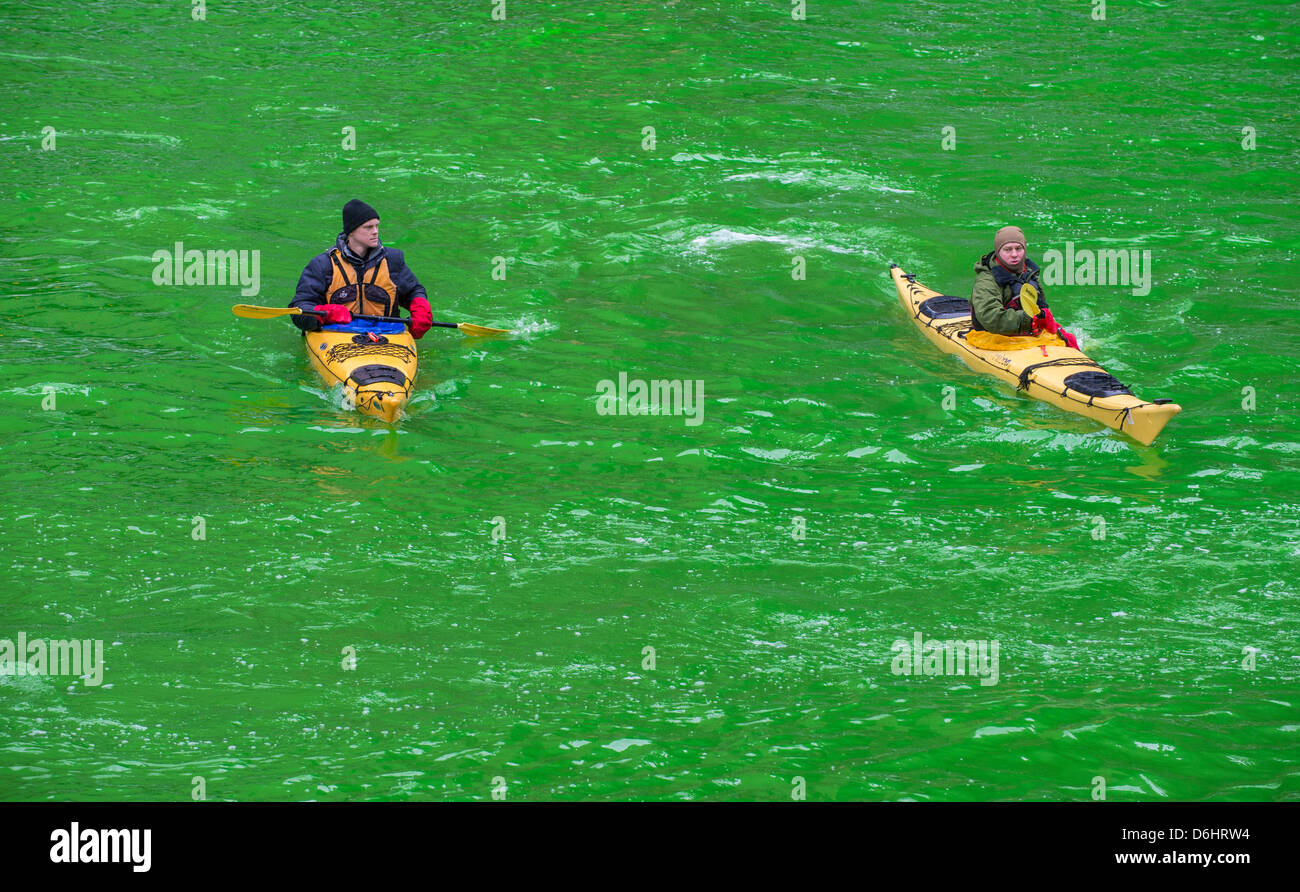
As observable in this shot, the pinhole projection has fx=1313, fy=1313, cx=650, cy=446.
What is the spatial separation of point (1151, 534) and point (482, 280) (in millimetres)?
6591

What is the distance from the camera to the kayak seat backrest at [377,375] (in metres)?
9.04

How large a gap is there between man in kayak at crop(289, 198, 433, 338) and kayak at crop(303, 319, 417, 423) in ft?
0.38

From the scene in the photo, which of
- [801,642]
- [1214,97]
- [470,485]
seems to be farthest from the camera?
[1214,97]

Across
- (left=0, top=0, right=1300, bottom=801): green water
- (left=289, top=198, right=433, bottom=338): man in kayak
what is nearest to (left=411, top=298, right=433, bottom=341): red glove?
(left=289, top=198, right=433, bottom=338): man in kayak

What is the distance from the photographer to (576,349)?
35.5 feet

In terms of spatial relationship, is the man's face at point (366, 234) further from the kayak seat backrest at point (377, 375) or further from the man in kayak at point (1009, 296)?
the man in kayak at point (1009, 296)

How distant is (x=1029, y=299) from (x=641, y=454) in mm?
3241

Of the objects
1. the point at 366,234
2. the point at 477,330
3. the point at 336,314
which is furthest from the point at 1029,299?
the point at 336,314

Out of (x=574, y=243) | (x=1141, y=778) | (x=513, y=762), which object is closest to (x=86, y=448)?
(x=513, y=762)

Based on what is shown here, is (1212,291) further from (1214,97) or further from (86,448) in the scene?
(86,448)

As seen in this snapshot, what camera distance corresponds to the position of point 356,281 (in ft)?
31.8

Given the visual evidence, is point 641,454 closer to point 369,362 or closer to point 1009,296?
point 369,362

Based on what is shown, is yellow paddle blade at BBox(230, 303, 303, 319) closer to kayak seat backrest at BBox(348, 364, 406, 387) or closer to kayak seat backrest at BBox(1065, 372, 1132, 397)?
kayak seat backrest at BBox(348, 364, 406, 387)

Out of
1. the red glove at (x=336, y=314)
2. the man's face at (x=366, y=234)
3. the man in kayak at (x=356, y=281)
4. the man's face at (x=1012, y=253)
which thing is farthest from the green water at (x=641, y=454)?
the man's face at (x=366, y=234)
